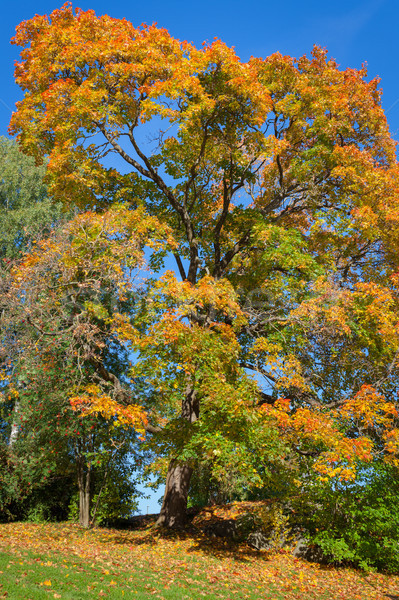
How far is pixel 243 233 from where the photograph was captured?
1496cm

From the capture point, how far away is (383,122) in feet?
49.2

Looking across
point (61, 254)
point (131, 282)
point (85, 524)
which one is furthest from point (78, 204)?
point (85, 524)

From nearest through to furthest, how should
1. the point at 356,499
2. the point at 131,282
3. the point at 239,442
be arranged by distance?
the point at 239,442 < the point at 356,499 < the point at 131,282

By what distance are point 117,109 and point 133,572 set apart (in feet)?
36.8

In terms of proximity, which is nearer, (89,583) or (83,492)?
(89,583)

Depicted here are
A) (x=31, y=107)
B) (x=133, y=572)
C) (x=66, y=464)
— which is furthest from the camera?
(x=66, y=464)

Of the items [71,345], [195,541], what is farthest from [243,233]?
[195,541]

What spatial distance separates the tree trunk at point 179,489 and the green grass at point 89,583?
15.7 ft

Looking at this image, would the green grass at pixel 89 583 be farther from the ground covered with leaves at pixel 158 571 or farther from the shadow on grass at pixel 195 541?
the shadow on grass at pixel 195 541

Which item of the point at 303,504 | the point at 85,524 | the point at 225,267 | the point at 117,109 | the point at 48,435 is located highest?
the point at 117,109

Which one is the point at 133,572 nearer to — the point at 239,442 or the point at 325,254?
the point at 239,442

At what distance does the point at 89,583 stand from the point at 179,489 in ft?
22.8

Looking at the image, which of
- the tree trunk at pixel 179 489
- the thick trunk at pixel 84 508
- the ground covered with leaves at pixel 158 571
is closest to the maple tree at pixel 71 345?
the thick trunk at pixel 84 508

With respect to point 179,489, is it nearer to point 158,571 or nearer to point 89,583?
point 158,571
